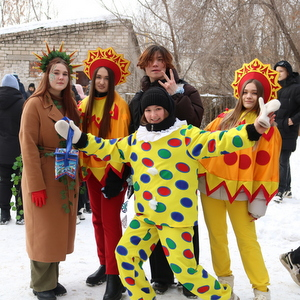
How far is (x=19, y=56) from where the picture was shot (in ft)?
51.5

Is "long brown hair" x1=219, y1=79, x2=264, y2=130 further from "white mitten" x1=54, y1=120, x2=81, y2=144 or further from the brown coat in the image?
the brown coat

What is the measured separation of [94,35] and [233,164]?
552 inches

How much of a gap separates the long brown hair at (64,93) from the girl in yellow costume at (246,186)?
1.17 metres

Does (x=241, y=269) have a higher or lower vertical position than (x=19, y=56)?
lower

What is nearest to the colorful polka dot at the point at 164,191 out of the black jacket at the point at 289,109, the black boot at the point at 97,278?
the black boot at the point at 97,278

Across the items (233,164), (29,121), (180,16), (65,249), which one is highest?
(180,16)

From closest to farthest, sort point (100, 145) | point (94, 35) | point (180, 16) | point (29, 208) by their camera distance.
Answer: point (100, 145)
point (29, 208)
point (180, 16)
point (94, 35)

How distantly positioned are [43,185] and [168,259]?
112cm

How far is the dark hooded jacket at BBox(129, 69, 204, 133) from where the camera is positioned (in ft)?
9.72

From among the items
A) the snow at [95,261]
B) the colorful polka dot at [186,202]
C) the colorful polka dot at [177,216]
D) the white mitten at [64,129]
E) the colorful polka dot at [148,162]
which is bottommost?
the snow at [95,261]

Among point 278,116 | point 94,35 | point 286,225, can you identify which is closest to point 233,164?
point 286,225

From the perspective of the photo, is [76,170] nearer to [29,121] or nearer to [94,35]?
[29,121]

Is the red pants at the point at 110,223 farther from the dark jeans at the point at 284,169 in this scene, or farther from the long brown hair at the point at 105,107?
the dark jeans at the point at 284,169

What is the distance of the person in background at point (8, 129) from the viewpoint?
520cm
